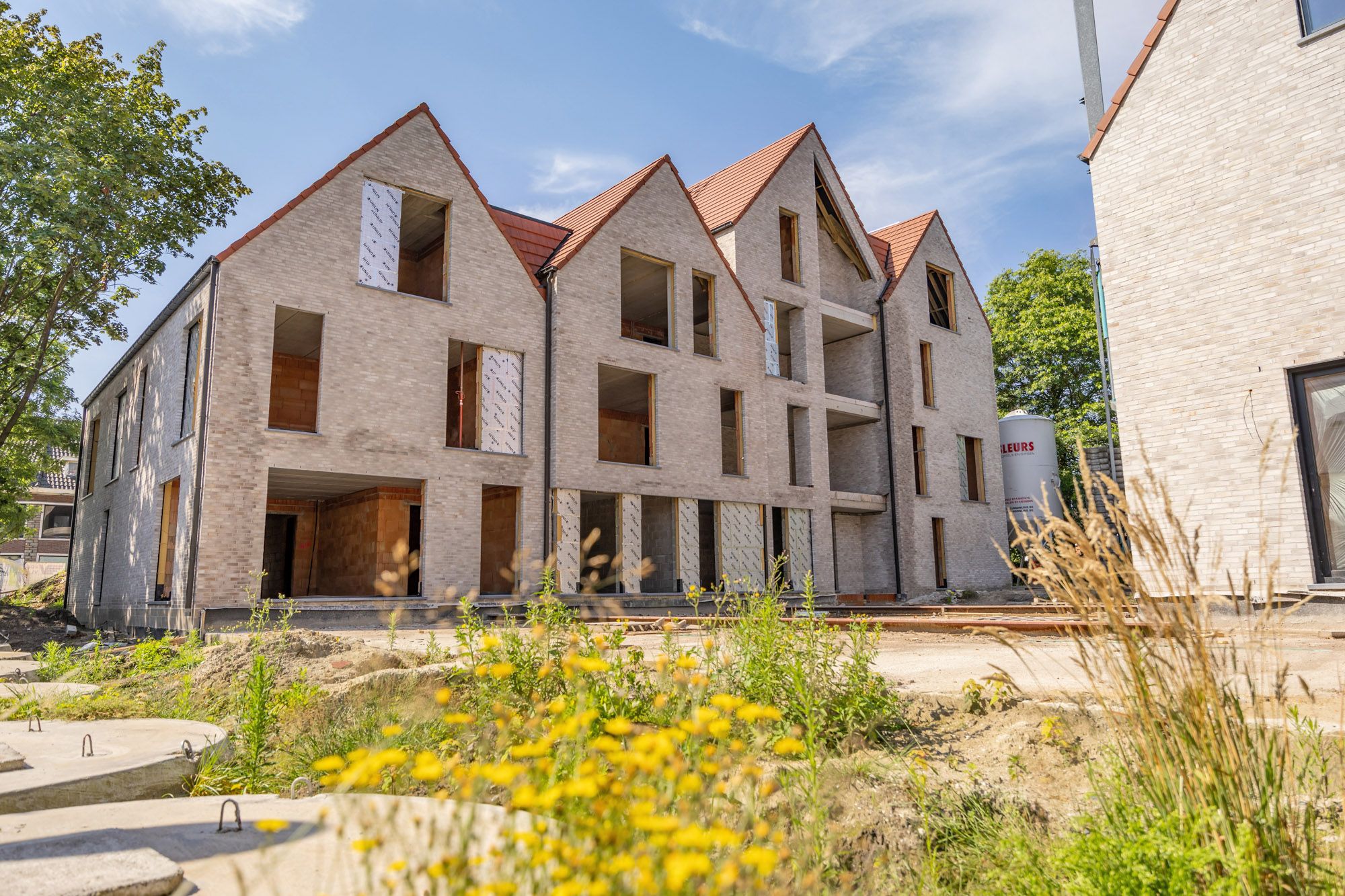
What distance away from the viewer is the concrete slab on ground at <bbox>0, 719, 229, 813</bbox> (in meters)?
3.63

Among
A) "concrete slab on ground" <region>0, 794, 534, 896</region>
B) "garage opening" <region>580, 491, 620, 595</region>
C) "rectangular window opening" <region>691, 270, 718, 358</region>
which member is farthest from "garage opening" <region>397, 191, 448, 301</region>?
"concrete slab on ground" <region>0, 794, 534, 896</region>

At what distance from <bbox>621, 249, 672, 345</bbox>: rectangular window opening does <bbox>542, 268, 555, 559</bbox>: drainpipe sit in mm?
2197

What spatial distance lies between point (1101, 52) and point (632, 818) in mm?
25453

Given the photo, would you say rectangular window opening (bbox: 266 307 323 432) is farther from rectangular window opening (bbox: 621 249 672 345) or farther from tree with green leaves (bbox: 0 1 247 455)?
rectangular window opening (bbox: 621 249 672 345)

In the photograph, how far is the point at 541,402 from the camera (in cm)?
1706

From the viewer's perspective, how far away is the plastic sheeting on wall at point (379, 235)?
50.4 feet

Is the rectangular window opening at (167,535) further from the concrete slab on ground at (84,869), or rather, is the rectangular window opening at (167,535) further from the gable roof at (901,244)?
the gable roof at (901,244)

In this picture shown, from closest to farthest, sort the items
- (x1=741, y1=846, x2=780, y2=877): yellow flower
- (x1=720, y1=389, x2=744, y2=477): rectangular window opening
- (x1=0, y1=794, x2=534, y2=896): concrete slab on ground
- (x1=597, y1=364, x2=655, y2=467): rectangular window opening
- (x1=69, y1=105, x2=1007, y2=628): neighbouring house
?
(x1=741, y1=846, x2=780, y2=877): yellow flower, (x1=0, y1=794, x2=534, y2=896): concrete slab on ground, (x1=69, y1=105, x2=1007, y2=628): neighbouring house, (x1=597, y1=364, x2=655, y2=467): rectangular window opening, (x1=720, y1=389, x2=744, y2=477): rectangular window opening

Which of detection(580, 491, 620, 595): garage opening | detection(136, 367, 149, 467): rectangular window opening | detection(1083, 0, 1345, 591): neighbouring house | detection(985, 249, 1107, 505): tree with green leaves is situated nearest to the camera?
detection(1083, 0, 1345, 591): neighbouring house

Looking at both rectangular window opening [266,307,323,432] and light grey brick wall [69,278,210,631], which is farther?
rectangular window opening [266,307,323,432]

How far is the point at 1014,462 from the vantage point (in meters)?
27.0

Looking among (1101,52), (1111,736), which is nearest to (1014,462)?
(1101,52)

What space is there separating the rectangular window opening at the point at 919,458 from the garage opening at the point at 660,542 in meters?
8.05

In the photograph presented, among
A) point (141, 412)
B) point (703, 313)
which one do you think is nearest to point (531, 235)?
point (703, 313)
